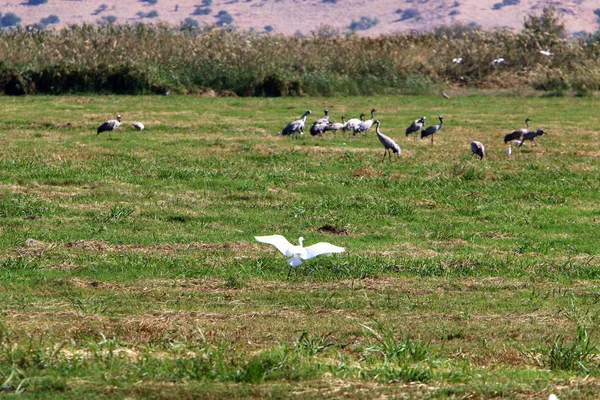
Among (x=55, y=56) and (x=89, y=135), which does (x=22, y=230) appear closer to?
(x=89, y=135)

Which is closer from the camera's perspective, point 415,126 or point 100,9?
point 415,126

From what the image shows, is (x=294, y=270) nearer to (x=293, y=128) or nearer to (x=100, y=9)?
(x=293, y=128)

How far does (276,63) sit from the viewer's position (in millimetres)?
32875

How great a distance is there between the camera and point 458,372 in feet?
19.3

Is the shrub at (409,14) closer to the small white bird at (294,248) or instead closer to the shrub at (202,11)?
the shrub at (202,11)

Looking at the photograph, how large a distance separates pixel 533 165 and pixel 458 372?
36.1 ft

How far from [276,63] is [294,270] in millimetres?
24263

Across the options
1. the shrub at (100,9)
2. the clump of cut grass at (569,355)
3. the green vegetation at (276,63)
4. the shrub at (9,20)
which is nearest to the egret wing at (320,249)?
the clump of cut grass at (569,355)

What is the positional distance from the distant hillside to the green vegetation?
65353mm

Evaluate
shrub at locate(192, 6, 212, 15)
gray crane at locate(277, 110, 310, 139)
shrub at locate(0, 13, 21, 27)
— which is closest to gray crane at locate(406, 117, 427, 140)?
gray crane at locate(277, 110, 310, 139)

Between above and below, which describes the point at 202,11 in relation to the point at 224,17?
above

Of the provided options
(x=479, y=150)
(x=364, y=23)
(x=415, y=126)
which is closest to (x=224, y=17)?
(x=364, y=23)

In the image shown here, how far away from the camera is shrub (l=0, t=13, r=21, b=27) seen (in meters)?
103

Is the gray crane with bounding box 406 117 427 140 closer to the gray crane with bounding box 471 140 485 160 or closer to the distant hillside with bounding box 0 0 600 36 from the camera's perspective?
the gray crane with bounding box 471 140 485 160
